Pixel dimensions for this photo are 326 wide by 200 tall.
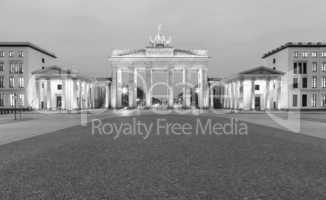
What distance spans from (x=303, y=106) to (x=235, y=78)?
22.4m

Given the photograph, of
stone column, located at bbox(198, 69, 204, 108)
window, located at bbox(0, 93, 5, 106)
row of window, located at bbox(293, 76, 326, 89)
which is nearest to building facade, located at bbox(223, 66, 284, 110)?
row of window, located at bbox(293, 76, 326, 89)

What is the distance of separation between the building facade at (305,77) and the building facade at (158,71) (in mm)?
26177

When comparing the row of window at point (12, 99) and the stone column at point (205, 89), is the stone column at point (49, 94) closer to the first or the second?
the row of window at point (12, 99)

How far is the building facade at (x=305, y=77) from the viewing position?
73.2 m

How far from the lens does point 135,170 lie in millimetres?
8664

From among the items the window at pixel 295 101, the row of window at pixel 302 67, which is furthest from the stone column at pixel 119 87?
the row of window at pixel 302 67

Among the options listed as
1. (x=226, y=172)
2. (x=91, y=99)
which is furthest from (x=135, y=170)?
(x=91, y=99)

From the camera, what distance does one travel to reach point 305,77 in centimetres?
7381

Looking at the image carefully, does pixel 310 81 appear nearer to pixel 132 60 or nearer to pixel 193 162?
pixel 132 60

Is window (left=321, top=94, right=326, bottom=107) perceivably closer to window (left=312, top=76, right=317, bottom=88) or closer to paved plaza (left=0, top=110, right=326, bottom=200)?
window (left=312, top=76, right=317, bottom=88)

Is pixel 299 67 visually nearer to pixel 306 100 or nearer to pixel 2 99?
pixel 306 100

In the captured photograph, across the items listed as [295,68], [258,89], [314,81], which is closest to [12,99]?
[258,89]

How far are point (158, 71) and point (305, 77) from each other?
4893 centimetres

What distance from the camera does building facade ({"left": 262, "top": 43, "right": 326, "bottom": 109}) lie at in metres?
73.2
